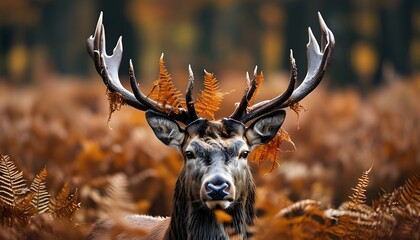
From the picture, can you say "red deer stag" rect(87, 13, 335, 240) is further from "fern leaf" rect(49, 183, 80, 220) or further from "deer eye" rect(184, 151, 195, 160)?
"fern leaf" rect(49, 183, 80, 220)

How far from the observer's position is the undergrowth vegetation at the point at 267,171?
673 cm

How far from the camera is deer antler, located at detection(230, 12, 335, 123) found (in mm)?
7246

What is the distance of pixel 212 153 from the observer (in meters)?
6.95

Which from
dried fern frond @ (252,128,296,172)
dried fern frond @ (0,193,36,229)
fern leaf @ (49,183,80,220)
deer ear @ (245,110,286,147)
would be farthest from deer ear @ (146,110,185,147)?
dried fern frond @ (0,193,36,229)

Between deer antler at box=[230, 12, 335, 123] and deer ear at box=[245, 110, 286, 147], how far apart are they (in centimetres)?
8

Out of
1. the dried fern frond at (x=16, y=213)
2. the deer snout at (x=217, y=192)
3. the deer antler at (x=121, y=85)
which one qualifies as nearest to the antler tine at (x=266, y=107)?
the deer antler at (x=121, y=85)

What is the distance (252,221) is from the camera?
714cm

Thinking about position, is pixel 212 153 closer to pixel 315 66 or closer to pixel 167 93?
pixel 167 93

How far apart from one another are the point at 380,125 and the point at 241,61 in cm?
4142

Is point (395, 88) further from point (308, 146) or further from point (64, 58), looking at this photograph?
point (64, 58)

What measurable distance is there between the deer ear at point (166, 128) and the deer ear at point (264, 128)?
1.55 ft

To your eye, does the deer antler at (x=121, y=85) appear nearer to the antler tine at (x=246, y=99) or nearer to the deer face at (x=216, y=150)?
the deer face at (x=216, y=150)

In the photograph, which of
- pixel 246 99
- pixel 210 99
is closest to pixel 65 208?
pixel 210 99

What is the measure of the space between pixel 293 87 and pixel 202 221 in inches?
44.8
